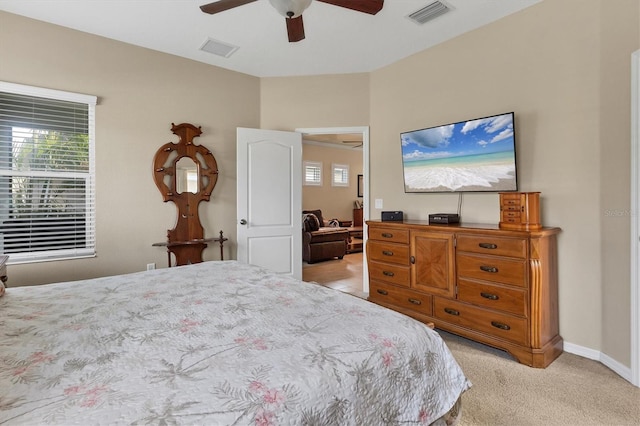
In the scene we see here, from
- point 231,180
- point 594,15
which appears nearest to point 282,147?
point 231,180

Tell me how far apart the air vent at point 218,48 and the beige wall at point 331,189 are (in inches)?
176

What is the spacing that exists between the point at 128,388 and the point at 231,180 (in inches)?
135

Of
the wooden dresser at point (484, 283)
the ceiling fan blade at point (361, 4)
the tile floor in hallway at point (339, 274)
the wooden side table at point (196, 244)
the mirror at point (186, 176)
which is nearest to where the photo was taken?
the ceiling fan blade at point (361, 4)

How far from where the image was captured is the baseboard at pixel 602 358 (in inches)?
87.3

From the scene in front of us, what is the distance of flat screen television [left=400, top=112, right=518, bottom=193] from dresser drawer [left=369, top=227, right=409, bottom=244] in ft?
2.04

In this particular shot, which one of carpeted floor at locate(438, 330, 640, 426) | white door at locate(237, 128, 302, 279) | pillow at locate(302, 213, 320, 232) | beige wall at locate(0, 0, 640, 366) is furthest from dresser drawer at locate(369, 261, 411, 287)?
pillow at locate(302, 213, 320, 232)

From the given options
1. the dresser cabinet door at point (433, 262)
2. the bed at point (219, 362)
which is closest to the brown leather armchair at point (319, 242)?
the dresser cabinet door at point (433, 262)

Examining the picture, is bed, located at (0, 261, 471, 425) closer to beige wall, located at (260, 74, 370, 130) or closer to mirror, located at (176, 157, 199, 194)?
mirror, located at (176, 157, 199, 194)

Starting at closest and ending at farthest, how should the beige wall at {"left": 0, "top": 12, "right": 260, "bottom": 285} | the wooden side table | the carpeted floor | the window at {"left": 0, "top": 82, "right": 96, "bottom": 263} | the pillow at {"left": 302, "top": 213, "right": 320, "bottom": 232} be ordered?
the carpeted floor → the window at {"left": 0, "top": 82, "right": 96, "bottom": 263} → the beige wall at {"left": 0, "top": 12, "right": 260, "bottom": 285} → the wooden side table → the pillow at {"left": 302, "top": 213, "right": 320, "bottom": 232}

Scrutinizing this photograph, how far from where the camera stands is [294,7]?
186 cm

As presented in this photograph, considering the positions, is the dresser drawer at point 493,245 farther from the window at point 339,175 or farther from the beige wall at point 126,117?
the window at point 339,175

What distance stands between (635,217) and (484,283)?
102 centimetres

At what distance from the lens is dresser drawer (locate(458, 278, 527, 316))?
2.42 m

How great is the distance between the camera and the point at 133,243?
349 cm
